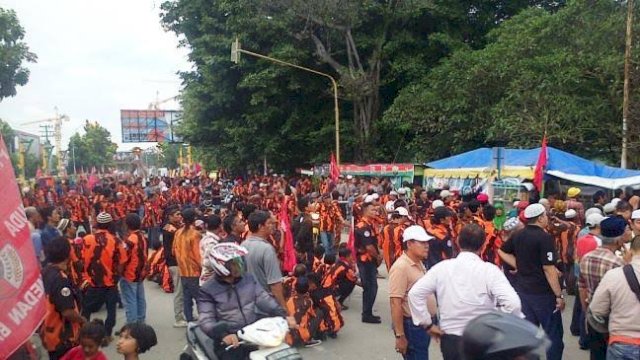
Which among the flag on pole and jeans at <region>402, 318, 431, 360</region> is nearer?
jeans at <region>402, 318, 431, 360</region>

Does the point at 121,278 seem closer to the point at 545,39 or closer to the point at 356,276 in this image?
the point at 356,276

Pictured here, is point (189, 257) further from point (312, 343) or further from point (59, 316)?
point (59, 316)

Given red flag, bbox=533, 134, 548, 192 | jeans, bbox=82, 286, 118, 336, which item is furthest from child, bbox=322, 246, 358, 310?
red flag, bbox=533, 134, 548, 192

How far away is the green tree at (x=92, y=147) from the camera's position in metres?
84.6

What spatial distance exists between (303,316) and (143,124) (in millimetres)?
59821

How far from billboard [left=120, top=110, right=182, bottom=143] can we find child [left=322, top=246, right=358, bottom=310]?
56149 mm

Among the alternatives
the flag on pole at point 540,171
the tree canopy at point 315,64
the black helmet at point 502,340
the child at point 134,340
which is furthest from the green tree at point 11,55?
the black helmet at point 502,340

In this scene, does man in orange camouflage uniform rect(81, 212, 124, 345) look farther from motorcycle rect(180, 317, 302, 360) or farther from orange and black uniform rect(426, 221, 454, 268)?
orange and black uniform rect(426, 221, 454, 268)

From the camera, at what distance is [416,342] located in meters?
5.16

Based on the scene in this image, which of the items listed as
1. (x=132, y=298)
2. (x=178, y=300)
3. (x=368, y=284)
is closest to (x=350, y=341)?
(x=368, y=284)

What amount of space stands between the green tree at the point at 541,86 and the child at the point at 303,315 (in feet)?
42.3

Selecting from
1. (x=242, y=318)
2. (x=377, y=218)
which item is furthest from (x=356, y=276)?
(x=242, y=318)

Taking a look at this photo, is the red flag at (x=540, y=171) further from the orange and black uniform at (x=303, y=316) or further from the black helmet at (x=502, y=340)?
the black helmet at (x=502, y=340)

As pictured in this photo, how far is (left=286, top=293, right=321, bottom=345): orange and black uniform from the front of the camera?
7.76 meters
